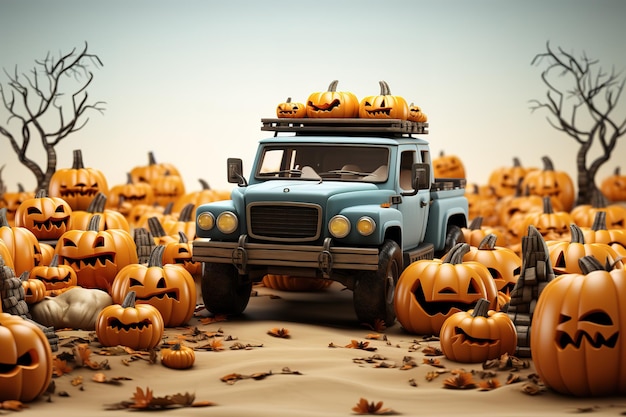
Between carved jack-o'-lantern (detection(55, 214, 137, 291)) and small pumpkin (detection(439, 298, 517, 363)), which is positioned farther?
carved jack-o'-lantern (detection(55, 214, 137, 291))

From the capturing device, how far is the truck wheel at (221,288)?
31.9 feet

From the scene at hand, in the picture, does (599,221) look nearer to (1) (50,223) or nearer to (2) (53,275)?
(2) (53,275)

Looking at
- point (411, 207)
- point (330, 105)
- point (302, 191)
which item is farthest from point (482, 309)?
point (330, 105)

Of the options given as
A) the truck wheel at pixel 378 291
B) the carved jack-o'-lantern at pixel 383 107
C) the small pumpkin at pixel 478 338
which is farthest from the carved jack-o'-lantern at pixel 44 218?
the small pumpkin at pixel 478 338

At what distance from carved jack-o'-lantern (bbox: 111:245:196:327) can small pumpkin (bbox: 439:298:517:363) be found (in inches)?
99.3

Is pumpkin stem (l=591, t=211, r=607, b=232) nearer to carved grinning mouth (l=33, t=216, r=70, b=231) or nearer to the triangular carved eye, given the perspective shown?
the triangular carved eye

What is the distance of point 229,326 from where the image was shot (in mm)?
9359

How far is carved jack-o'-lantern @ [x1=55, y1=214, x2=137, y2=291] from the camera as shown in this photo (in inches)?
408

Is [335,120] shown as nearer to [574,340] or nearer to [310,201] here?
[310,201]

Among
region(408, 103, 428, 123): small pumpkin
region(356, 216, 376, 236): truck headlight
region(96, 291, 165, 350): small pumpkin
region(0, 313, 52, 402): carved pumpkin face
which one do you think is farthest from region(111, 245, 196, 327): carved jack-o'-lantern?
region(408, 103, 428, 123): small pumpkin

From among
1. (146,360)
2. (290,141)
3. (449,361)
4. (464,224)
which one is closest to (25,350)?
(146,360)

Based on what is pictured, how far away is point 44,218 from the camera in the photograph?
1116 cm

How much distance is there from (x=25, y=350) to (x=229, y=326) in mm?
3203

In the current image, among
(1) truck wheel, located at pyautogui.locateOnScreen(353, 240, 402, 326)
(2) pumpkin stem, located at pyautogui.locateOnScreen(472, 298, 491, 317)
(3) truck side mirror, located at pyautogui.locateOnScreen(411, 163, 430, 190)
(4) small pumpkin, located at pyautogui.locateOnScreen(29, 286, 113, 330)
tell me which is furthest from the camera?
(3) truck side mirror, located at pyautogui.locateOnScreen(411, 163, 430, 190)
